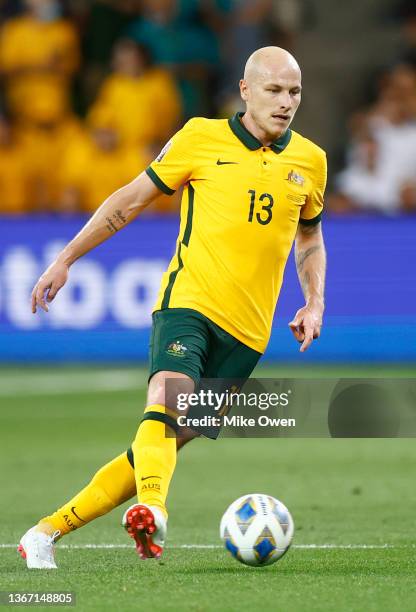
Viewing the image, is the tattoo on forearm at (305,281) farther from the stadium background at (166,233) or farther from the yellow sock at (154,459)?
the stadium background at (166,233)

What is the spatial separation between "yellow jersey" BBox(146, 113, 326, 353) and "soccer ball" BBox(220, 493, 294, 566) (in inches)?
29.4

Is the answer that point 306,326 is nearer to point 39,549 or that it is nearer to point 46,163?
point 39,549

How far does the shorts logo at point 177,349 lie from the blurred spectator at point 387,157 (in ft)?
34.9

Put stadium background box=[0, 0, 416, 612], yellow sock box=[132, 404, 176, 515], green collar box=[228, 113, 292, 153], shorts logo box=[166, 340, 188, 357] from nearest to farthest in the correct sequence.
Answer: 1. yellow sock box=[132, 404, 176, 515]
2. shorts logo box=[166, 340, 188, 357]
3. green collar box=[228, 113, 292, 153]
4. stadium background box=[0, 0, 416, 612]

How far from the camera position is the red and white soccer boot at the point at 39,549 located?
625 cm

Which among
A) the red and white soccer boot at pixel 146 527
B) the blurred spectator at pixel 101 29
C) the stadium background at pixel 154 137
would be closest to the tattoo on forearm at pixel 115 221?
the red and white soccer boot at pixel 146 527

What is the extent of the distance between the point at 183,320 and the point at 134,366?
9.79 m

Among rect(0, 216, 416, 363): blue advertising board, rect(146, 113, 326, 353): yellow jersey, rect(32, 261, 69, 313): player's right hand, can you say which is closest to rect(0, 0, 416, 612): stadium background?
rect(0, 216, 416, 363): blue advertising board

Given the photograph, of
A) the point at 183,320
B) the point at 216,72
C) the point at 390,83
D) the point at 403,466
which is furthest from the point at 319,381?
the point at 216,72

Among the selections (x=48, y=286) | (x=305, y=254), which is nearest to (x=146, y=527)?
(x=48, y=286)

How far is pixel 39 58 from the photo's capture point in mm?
17938

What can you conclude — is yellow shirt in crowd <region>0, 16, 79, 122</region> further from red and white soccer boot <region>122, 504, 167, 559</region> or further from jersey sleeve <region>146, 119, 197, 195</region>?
red and white soccer boot <region>122, 504, 167, 559</region>

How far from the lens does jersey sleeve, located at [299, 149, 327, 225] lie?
6.49 m

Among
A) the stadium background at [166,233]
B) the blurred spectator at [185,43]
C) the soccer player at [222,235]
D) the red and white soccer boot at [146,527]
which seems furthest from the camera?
the blurred spectator at [185,43]
